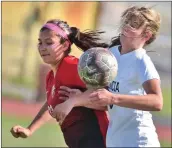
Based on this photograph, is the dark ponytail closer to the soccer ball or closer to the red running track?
the soccer ball

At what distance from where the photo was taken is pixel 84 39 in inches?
151

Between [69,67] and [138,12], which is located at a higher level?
[138,12]

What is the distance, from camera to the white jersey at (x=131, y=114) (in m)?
3.27

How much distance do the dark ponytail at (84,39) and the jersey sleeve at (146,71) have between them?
0.62m

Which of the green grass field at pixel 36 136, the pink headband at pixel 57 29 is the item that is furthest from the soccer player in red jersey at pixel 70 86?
the green grass field at pixel 36 136

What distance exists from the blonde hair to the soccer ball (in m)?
0.30

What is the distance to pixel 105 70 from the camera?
307 centimetres

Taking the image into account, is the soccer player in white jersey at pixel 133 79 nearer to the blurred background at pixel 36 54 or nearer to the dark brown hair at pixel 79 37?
the dark brown hair at pixel 79 37

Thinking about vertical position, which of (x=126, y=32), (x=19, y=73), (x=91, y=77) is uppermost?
(x=126, y=32)

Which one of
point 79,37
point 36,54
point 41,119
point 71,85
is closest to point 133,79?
point 71,85

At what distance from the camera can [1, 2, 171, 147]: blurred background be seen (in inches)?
290

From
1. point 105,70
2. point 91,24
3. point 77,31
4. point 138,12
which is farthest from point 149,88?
point 91,24

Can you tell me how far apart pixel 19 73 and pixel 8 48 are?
0.35 m

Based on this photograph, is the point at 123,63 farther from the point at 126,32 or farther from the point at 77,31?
the point at 77,31
